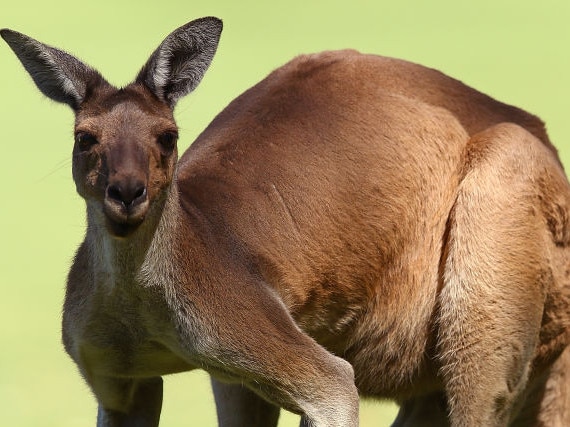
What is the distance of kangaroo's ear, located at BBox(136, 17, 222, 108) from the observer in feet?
23.6

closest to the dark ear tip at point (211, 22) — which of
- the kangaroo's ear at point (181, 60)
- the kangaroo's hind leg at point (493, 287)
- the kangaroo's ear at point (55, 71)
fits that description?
the kangaroo's ear at point (181, 60)

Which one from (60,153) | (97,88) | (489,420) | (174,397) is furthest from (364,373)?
(60,153)

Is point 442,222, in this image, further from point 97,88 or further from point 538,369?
point 97,88

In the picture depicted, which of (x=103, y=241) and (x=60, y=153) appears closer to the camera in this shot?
(x=103, y=241)

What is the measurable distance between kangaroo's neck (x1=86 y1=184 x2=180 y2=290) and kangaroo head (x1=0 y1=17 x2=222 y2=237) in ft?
0.32

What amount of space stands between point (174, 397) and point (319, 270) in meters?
3.99

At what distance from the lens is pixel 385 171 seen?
809 centimetres

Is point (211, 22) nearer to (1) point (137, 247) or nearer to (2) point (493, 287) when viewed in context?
(1) point (137, 247)

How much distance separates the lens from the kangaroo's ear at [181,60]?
719 centimetres

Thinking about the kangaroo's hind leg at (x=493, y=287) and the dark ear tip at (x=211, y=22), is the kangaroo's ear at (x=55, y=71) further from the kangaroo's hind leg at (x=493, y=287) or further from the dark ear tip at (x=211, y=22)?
the kangaroo's hind leg at (x=493, y=287)

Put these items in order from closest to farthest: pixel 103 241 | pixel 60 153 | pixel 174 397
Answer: pixel 103 241, pixel 174 397, pixel 60 153

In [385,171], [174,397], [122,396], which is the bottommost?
[174,397]

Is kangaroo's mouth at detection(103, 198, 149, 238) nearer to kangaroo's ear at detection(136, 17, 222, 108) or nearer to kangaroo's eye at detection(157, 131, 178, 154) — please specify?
kangaroo's eye at detection(157, 131, 178, 154)

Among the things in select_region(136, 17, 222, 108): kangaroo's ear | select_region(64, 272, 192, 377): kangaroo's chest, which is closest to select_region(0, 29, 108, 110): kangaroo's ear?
select_region(136, 17, 222, 108): kangaroo's ear
